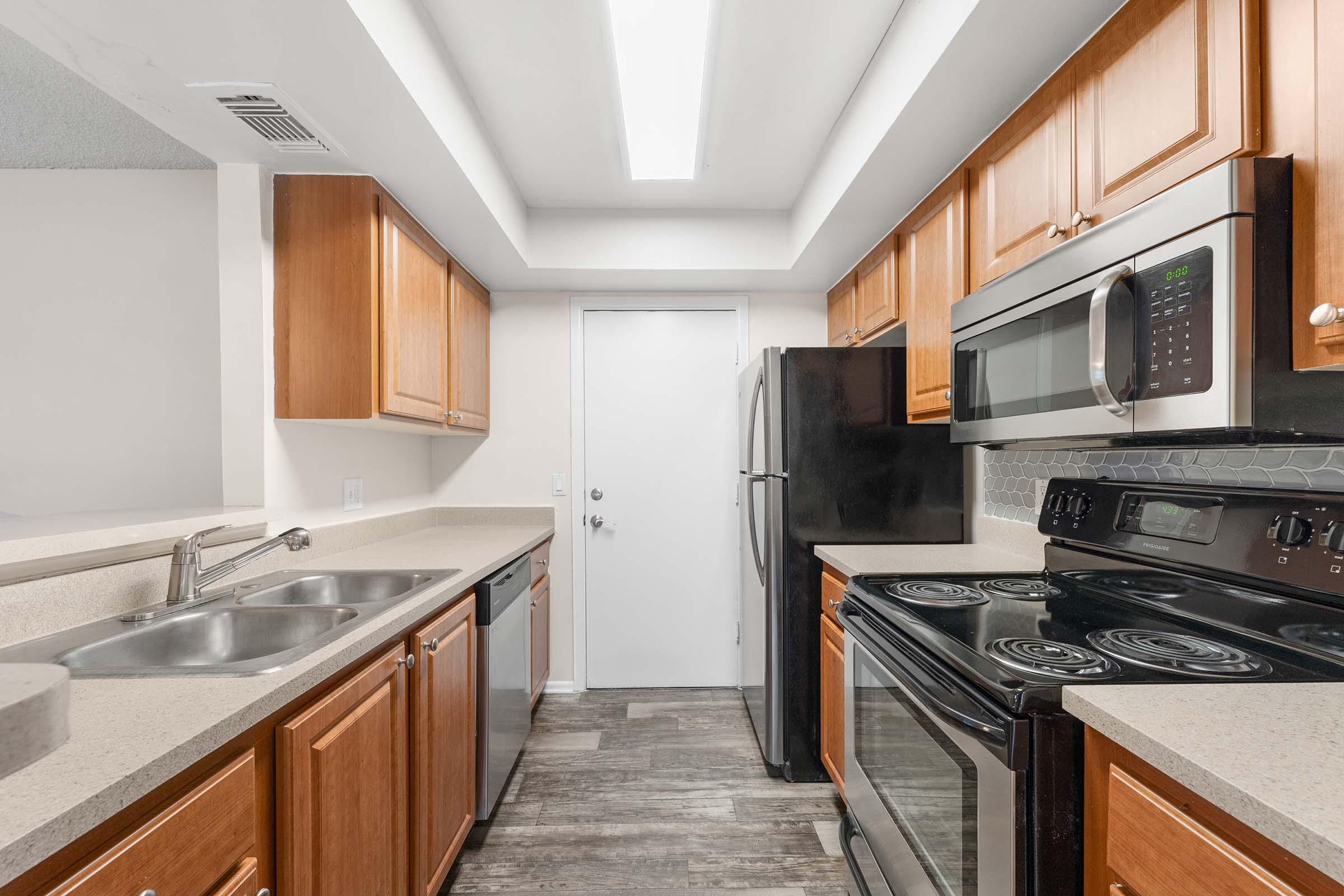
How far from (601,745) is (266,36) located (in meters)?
2.47

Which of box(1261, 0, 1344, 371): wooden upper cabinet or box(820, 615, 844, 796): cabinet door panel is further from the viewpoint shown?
box(820, 615, 844, 796): cabinet door panel

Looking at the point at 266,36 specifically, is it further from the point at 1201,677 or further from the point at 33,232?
the point at 1201,677

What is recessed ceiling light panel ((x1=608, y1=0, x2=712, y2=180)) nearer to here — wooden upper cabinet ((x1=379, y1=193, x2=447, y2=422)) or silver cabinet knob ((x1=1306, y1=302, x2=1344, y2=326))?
wooden upper cabinet ((x1=379, y1=193, x2=447, y2=422))

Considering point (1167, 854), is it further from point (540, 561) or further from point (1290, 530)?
point (540, 561)

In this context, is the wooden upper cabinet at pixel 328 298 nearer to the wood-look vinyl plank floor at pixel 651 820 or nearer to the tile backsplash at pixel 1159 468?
the wood-look vinyl plank floor at pixel 651 820

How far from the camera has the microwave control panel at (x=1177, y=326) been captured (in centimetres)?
89

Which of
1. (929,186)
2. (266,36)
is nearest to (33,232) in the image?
(266,36)

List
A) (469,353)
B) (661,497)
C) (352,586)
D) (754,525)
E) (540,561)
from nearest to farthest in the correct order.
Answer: (352,586), (754,525), (469,353), (540,561), (661,497)

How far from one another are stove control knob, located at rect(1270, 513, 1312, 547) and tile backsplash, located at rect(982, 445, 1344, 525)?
72mm

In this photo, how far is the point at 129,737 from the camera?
722 millimetres

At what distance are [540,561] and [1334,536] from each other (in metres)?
2.55

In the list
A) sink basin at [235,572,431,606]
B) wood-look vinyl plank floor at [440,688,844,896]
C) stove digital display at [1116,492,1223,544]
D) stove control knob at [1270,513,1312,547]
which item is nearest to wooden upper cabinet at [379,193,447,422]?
sink basin at [235,572,431,606]

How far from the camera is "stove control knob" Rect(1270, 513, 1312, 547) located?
98cm

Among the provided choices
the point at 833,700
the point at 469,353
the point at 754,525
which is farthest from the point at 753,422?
the point at 469,353
